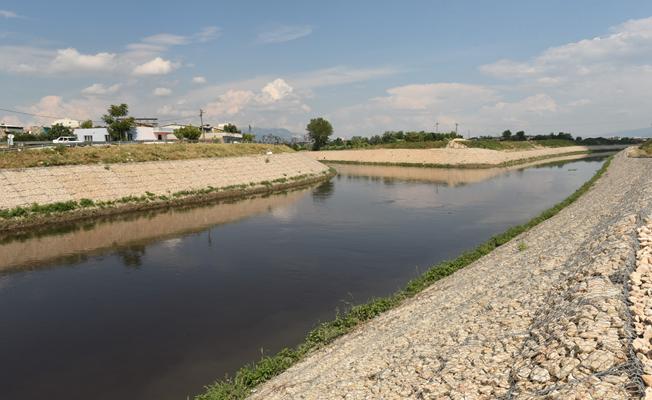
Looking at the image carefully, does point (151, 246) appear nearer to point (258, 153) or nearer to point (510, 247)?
point (510, 247)

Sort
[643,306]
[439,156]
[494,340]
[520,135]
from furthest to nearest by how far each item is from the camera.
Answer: [520,135], [439,156], [494,340], [643,306]

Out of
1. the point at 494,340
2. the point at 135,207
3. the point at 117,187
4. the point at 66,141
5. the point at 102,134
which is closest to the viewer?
the point at 494,340

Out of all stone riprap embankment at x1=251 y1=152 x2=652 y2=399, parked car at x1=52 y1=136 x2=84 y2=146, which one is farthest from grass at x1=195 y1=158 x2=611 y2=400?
parked car at x1=52 y1=136 x2=84 y2=146

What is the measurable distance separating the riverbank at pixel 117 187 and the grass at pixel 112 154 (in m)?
1.61

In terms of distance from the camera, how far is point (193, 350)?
14.9 m

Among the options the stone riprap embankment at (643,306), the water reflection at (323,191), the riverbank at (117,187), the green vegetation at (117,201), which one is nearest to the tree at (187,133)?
the riverbank at (117,187)

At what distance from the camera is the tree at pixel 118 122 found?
74.1 m

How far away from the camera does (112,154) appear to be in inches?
2042

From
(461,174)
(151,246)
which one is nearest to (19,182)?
(151,246)

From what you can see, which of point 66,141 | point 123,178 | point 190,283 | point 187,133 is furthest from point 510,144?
point 190,283

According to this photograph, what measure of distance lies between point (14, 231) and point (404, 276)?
32274 mm

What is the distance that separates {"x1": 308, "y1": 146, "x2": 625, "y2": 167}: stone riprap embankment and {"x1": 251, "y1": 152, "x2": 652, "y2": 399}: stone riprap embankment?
8742cm

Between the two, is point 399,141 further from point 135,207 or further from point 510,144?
point 135,207

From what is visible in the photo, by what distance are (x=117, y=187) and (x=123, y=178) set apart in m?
2.34
